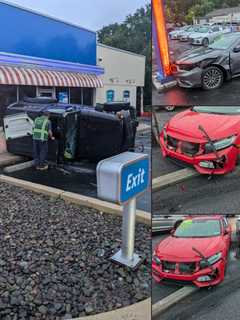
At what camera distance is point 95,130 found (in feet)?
4.61

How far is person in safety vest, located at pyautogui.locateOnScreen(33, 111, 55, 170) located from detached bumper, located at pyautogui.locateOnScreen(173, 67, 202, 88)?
1.69ft

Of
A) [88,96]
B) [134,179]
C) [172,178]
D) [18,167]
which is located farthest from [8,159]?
[172,178]

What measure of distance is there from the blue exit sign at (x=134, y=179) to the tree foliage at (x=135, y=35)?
8.9 inches

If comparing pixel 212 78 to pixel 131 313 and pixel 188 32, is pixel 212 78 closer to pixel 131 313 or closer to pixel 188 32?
pixel 188 32

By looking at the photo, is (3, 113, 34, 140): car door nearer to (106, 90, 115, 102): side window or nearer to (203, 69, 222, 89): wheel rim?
(106, 90, 115, 102): side window

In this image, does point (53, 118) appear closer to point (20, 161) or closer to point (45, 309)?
point (20, 161)

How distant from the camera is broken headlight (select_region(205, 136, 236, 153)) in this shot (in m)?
1.23

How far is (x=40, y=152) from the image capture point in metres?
1.50

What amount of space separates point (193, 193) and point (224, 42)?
1.57 feet

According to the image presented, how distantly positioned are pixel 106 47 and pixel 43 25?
0.77ft

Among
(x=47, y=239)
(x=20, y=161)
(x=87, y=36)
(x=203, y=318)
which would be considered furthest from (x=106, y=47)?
(x=203, y=318)

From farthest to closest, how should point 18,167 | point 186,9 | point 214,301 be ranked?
point 18,167 < point 214,301 < point 186,9

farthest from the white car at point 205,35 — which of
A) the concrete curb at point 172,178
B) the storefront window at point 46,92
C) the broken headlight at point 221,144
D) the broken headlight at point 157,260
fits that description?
the broken headlight at point 157,260

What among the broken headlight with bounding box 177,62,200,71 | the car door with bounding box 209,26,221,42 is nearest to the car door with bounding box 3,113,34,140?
the broken headlight with bounding box 177,62,200,71
